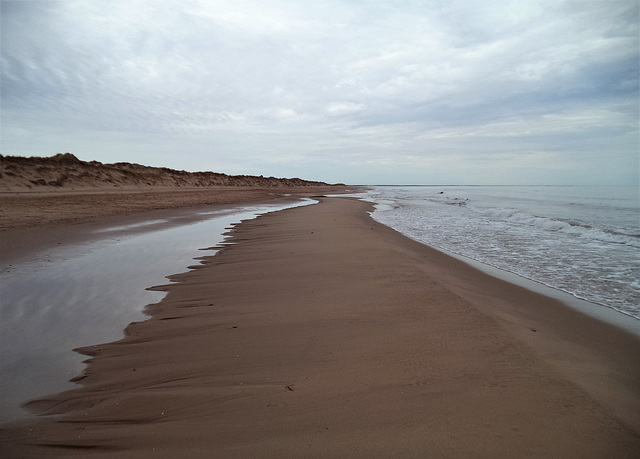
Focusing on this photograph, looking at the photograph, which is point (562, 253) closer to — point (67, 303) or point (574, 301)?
point (574, 301)

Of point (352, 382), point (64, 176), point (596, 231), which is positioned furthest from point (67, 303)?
point (64, 176)

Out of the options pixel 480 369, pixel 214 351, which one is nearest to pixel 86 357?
pixel 214 351

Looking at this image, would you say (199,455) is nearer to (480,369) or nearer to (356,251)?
(480,369)

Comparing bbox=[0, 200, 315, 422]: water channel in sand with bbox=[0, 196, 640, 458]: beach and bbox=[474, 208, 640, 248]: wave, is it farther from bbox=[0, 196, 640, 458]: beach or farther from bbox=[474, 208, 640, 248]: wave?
bbox=[474, 208, 640, 248]: wave

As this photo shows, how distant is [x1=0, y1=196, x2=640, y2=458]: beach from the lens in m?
1.91

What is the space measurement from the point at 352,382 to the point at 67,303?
4.15 meters

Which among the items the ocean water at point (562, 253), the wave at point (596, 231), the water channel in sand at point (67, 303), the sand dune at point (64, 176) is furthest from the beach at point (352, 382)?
the sand dune at point (64, 176)

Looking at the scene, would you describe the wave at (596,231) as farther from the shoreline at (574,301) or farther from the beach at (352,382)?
the beach at (352,382)

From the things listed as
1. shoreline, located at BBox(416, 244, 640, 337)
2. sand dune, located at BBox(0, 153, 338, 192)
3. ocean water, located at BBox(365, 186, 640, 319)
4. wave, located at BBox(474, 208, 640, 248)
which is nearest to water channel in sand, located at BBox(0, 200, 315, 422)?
shoreline, located at BBox(416, 244, 640, 337)

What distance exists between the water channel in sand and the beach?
0.24 m

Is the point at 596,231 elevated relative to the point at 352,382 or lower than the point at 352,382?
lower

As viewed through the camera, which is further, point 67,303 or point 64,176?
point 64,176

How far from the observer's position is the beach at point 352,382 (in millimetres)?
1911

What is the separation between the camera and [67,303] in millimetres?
4617
